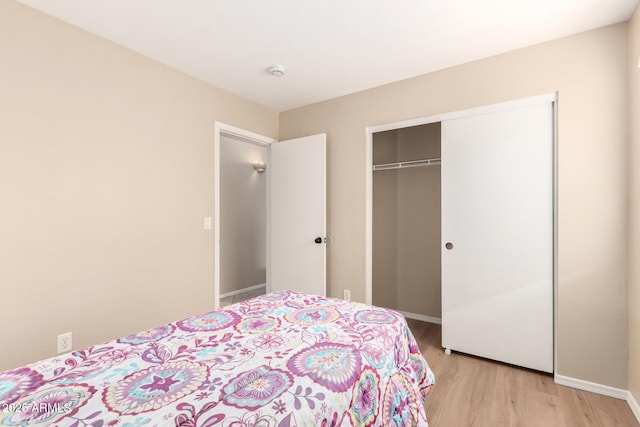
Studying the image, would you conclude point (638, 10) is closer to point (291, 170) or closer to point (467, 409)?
point (467, 409)

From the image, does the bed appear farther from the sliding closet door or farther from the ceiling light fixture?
the ceiling light fixture

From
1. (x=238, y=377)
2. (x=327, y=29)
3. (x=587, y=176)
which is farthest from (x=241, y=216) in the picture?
(x=587, y=176)

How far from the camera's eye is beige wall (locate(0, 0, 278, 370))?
1.79 m

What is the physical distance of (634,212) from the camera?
6.16 feet

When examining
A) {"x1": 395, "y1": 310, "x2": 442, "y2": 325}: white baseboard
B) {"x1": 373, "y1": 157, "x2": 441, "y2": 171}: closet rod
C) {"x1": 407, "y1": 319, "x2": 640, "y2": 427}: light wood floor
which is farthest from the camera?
{"x1": 395, "y1": 310, "x2": 442, "y2": 325}: white baseboard

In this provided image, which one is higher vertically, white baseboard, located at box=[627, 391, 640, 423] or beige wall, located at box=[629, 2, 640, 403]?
beige wall, located at box=[629, 2, 640, 403]

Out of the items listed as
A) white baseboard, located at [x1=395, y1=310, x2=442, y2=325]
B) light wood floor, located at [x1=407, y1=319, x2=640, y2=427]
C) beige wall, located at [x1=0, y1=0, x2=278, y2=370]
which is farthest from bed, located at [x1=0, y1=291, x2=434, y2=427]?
white baseboard, located at [x1=395, y1=310, x2=442, y2=325]

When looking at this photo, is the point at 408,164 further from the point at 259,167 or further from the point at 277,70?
the point at 259,167

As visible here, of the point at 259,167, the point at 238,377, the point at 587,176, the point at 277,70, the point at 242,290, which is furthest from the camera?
the point at 259,167

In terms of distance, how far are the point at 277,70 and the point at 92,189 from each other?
170 centimetres

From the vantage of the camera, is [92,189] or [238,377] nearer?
[238,377]

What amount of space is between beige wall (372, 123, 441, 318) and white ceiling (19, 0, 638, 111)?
1071 millimetres

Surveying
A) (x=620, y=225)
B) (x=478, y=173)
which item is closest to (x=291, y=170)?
(x=478, y=173)

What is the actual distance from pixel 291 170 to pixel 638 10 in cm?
286
